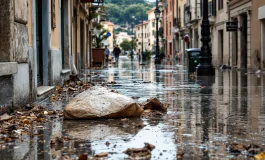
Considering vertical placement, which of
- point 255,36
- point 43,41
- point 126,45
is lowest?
point 43,41

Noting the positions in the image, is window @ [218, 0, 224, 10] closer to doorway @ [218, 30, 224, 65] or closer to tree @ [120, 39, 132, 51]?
doorway @ [218, 30, 224, 65]

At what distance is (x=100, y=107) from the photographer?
638cm

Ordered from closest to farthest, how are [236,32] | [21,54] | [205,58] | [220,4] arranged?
[21,54] < [205,58] < [236,32] < [220,4]

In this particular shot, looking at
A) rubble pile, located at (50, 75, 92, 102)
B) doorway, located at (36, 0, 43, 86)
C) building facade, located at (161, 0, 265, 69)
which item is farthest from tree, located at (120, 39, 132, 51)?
doorway, located at (36, 0, 43, 86)

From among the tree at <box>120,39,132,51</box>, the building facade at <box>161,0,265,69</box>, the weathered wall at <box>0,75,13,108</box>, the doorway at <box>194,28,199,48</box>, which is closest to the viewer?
the weathered wall at <box>0,75,13,108</box>

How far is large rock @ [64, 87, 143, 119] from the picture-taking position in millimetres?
6352

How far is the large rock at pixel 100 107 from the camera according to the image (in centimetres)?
635

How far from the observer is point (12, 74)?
6.84 meters

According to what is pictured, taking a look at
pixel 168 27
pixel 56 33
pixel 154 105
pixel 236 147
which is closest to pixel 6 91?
pixel 154 105

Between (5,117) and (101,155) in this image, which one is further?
(5,117)

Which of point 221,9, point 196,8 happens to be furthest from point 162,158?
point 196,8

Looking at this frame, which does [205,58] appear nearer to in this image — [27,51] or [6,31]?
[27,51]

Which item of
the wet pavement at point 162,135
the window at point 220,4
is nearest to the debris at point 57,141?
the wet pavement at point 162,135

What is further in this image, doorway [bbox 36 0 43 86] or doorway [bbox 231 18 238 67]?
doorway [bbox 231 18 238 67]
